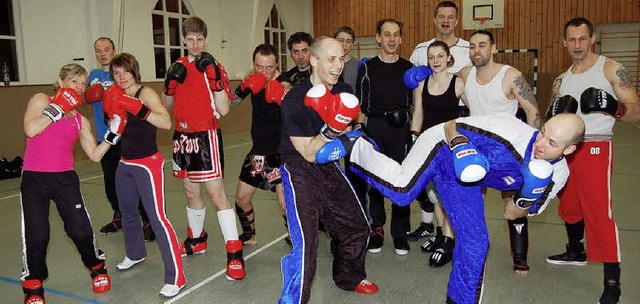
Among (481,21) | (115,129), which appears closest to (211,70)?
(115,129)

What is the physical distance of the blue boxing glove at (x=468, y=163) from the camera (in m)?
2.16

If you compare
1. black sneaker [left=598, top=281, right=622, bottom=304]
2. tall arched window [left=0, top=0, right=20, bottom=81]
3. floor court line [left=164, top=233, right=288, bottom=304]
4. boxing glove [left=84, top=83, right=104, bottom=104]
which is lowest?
floor court line [left=164, top=233, right=288, bottom=304]

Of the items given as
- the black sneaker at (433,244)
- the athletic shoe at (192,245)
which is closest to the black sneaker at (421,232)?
the black sneaker at (433,244)

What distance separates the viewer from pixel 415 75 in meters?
3.38

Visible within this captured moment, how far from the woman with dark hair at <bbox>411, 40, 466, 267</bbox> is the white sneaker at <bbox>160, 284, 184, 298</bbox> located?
1.67 m

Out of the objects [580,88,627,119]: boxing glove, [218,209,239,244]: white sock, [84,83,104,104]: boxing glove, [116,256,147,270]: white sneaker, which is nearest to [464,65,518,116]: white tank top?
[580,88,627,119]: boxing glove

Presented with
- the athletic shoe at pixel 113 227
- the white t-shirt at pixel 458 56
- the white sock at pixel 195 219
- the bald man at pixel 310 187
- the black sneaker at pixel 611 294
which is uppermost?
the white t-shirt at pixel 458 56

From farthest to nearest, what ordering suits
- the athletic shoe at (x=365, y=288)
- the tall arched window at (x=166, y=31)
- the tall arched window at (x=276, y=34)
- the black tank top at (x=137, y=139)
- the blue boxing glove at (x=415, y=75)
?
the tall arched window at (x=276, y=34)
the tall arched window at (x=166, y=31)
the blue boxing glove at (x=415, y=75)
the black tank top at (x=137, y=139)
the athletic shoe at (x=365, y=288)

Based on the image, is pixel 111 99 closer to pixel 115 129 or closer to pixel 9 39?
pixel 115 129

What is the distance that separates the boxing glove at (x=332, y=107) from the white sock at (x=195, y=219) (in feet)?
5.05

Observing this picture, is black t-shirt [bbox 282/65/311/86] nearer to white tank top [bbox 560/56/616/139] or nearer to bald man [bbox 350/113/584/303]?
bald man [bbox 350/113/584/303]

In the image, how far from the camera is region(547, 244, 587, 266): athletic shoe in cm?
343

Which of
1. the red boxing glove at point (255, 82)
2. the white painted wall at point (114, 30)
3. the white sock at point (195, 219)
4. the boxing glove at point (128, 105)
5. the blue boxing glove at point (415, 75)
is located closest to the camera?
the boxing glove at point (128, 105)

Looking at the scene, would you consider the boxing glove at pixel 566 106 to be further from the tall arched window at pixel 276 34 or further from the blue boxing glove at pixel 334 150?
the tall arched window at pixel 276 34
